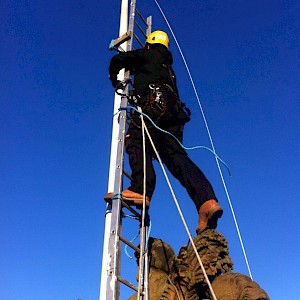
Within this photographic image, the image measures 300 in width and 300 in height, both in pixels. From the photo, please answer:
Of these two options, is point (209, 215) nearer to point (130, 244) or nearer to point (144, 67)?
point (130, 244)

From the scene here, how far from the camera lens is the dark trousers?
6.30 metres

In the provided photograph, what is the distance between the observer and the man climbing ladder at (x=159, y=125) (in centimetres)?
620

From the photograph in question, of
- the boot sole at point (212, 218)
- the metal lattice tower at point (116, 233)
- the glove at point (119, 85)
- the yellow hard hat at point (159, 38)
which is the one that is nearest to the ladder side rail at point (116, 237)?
the metal lattice tower at point (116, 233)

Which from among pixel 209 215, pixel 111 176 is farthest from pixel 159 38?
pixel 209 215

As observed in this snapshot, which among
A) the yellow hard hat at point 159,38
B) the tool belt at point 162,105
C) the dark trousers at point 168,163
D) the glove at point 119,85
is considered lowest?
the dark trousers at point 168,163

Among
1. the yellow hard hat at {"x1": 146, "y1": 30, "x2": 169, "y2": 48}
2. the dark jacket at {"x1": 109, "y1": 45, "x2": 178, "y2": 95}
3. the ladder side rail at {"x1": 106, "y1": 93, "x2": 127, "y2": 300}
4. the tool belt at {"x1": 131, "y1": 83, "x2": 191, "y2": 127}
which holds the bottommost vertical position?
the ladder side rail at {"x1": 106, "y1": 93, "x2": 127, "y2": 300}

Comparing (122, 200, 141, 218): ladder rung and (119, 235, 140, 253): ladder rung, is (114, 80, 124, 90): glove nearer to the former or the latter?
(122, 200, 141, 218): ladder rung

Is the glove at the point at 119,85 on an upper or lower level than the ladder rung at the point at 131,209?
upper

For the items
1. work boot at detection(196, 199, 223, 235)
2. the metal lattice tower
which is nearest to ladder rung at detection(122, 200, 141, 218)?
the metal lattice tower

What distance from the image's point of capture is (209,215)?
6.01m

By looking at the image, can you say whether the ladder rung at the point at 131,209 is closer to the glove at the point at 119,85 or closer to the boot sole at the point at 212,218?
the boot sole at the point at 212,218

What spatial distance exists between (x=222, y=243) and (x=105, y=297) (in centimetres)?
144

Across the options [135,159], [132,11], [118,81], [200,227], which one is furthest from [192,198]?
[132,11]

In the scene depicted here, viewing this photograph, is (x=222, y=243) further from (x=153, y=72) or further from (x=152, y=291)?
(x=153, y=72)
